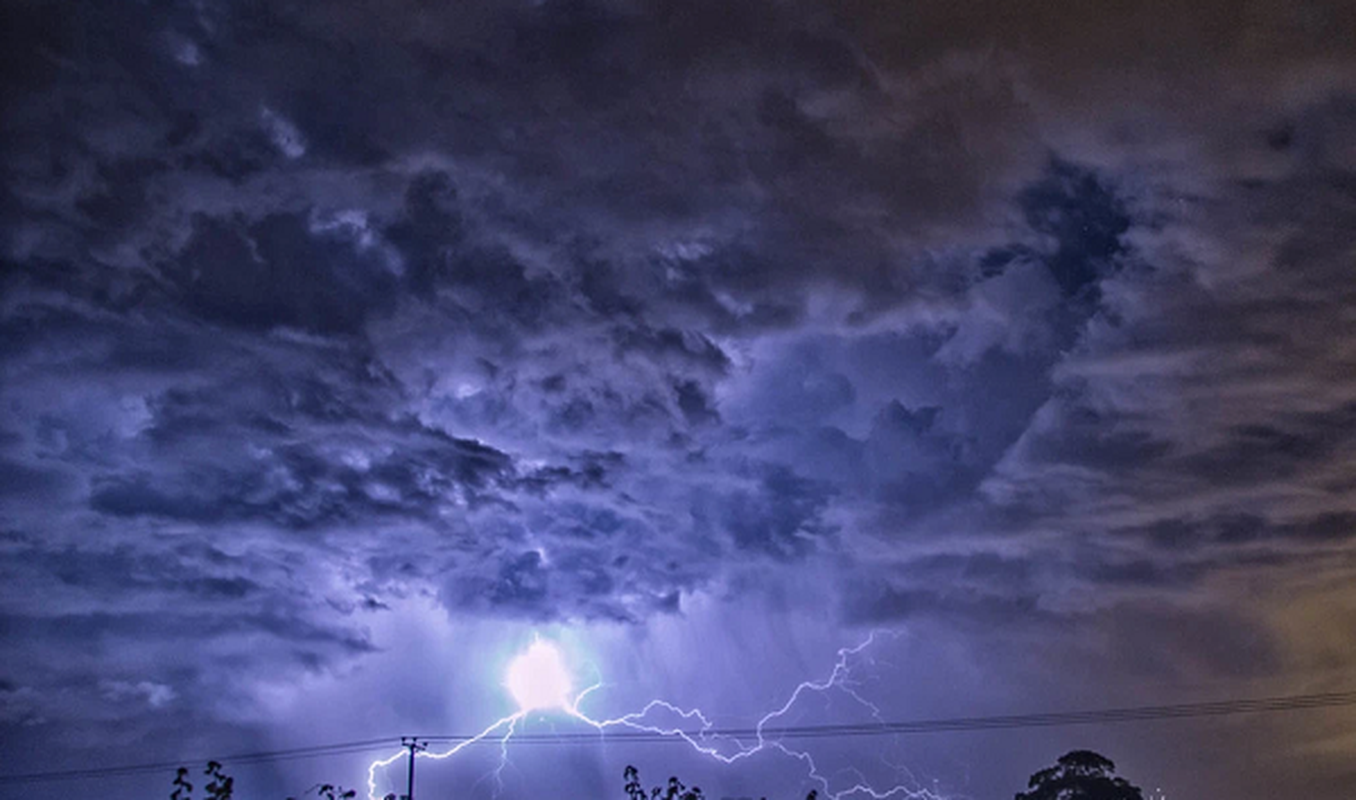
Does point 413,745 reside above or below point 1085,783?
above

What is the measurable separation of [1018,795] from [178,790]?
128ft

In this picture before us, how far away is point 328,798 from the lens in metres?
53.7

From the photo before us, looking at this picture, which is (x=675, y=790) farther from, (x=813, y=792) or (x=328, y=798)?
(x=328, y=798)

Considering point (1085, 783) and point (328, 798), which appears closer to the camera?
point (328, 798)

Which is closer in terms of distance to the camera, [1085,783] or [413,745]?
[413,745]

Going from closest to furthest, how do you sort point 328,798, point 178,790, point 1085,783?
point 178,790 → point 328,798 → point 1085,783

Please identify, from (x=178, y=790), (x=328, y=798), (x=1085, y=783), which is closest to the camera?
(x=178, y=790)

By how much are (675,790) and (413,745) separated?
473 inches

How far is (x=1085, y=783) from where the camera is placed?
2265 inches

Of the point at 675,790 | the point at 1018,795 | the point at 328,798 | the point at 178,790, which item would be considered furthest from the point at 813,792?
the point at 178,790

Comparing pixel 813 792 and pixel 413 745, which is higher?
pixel 413 745

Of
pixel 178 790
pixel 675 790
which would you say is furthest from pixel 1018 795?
pixel 178 790

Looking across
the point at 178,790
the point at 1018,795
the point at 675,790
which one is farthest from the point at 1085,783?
the point at 178,790

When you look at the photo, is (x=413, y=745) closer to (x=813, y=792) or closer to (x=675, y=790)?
(x=675, y=790)
